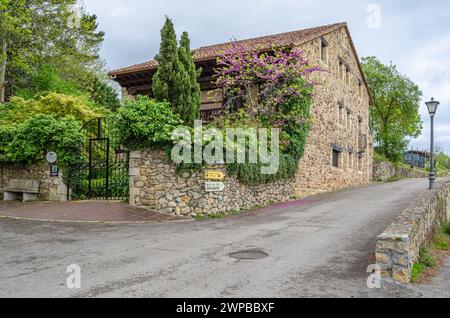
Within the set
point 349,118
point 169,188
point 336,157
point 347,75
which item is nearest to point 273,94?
point 169,188

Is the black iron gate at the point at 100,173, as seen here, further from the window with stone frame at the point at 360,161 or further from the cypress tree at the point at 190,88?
the window with stone frame at the point at 360,161

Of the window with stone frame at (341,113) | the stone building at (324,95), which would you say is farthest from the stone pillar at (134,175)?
the window with stone frame at (341,113)

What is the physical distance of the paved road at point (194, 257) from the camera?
449 centimetres

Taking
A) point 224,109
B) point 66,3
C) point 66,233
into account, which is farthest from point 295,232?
point 66,3

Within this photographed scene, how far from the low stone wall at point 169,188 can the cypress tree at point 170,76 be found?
292 centimetres

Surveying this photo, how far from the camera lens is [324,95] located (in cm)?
1873

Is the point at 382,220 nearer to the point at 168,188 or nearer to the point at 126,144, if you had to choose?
the point at 168,188

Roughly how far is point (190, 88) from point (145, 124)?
3.40 m

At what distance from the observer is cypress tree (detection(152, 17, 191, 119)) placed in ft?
42.3

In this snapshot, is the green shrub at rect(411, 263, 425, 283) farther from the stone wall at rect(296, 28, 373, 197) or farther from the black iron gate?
the stone wall at rect(296, 28, 373, 197)

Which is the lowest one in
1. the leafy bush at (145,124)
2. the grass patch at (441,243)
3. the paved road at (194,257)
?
the grass patch at (441,243)
